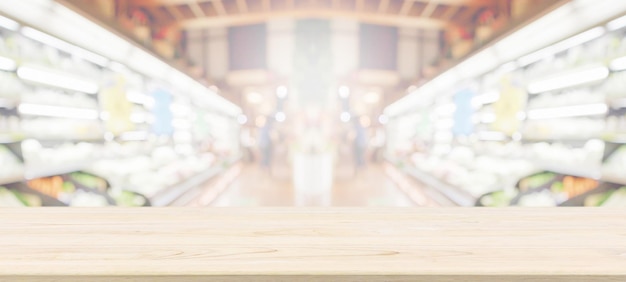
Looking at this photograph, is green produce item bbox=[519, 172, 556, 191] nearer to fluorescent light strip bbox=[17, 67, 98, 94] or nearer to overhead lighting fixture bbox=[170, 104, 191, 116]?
overhead lighting fixture bbox=[170, 104, 191, 116]

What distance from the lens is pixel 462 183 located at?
3.03 metres

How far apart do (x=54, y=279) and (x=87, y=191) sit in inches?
75.0

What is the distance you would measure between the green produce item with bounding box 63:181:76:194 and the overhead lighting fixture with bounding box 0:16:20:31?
2.98 ft

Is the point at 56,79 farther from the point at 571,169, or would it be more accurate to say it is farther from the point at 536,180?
the point at 571,169

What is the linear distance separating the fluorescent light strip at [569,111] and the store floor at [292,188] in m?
1.41

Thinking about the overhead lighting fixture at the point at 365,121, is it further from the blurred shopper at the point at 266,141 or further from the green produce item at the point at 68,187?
the green produce item at the point at 68,187

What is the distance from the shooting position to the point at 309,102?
216cm

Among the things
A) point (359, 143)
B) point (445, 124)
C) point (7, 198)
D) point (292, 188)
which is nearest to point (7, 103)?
point (7, 198)

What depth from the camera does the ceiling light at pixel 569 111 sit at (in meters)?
2.65

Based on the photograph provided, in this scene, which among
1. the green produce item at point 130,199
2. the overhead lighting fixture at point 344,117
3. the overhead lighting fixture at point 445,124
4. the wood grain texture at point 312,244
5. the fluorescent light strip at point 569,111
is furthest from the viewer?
the overhead lighting fixture at point 445,124

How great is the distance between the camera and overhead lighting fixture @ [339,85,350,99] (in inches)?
86.0

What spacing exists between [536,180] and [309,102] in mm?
1663

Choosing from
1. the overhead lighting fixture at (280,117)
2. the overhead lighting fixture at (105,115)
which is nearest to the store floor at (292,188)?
the overhead lighting fixture at (280,117)

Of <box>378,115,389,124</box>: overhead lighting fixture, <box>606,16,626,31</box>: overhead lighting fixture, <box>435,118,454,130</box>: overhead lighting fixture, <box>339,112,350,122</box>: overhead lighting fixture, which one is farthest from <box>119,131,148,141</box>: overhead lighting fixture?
<box>606,16,626,31</box>: overhead lighting fixture
